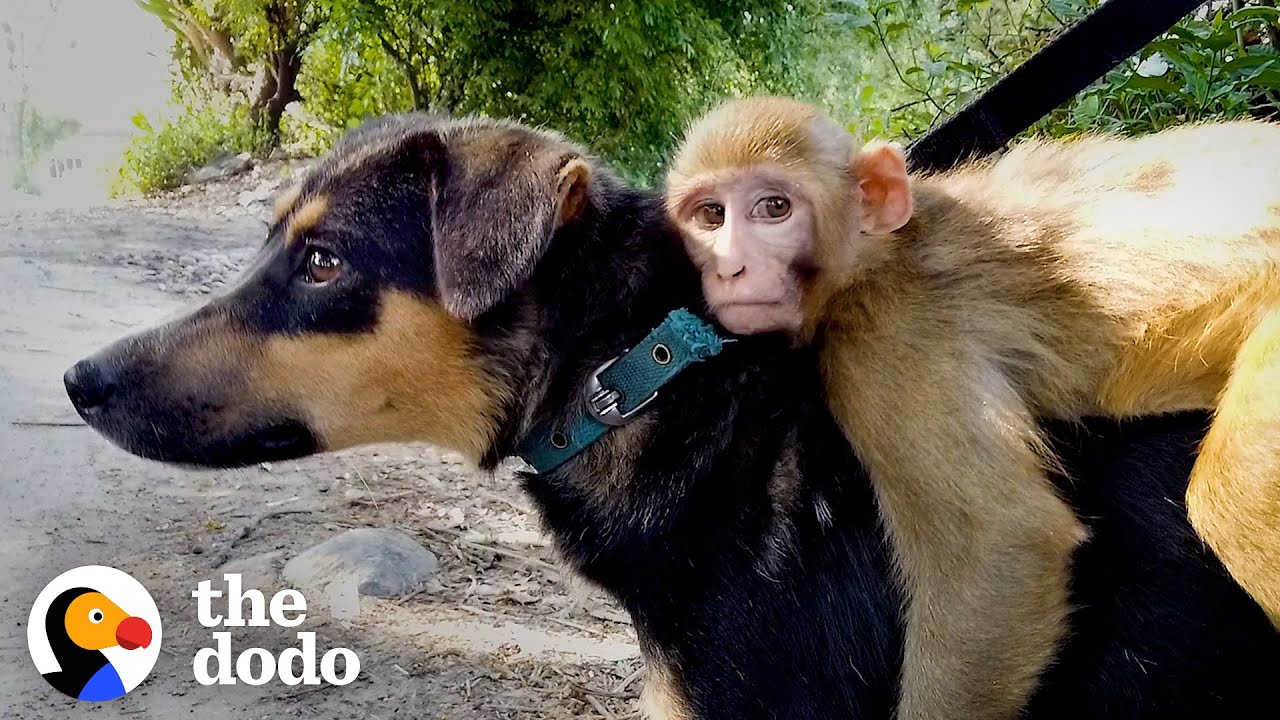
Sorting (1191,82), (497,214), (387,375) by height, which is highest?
(497,214)

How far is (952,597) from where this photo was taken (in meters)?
1.42

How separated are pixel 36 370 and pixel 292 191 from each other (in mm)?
1592

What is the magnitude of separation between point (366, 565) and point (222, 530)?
0.51m

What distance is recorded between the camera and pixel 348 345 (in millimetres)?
1621

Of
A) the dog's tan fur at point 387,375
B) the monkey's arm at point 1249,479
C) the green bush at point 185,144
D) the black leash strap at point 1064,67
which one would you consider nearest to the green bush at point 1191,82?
the black leash strap at point 1064,67

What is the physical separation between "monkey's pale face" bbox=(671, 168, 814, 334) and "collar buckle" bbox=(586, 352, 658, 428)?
0.19 metres

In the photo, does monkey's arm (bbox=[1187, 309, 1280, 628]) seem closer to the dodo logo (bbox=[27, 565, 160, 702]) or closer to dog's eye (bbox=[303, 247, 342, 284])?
dog's eye (bbox=[303, 247, 342, 284])

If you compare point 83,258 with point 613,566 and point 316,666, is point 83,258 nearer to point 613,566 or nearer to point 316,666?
point 316,666

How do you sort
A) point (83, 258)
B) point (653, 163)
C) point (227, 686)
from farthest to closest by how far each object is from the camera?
point (83, 258) → point (653, 163) → point (227, 686)

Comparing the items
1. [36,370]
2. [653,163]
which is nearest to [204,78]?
[36,370]

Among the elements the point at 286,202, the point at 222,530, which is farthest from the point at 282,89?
the point at 286,202

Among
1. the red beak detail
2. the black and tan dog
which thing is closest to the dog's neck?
the black and tan dog

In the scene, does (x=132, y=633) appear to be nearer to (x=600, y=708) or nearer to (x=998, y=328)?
(x=600, y=708)

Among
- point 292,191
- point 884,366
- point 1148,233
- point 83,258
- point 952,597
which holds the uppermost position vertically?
point 83,258
